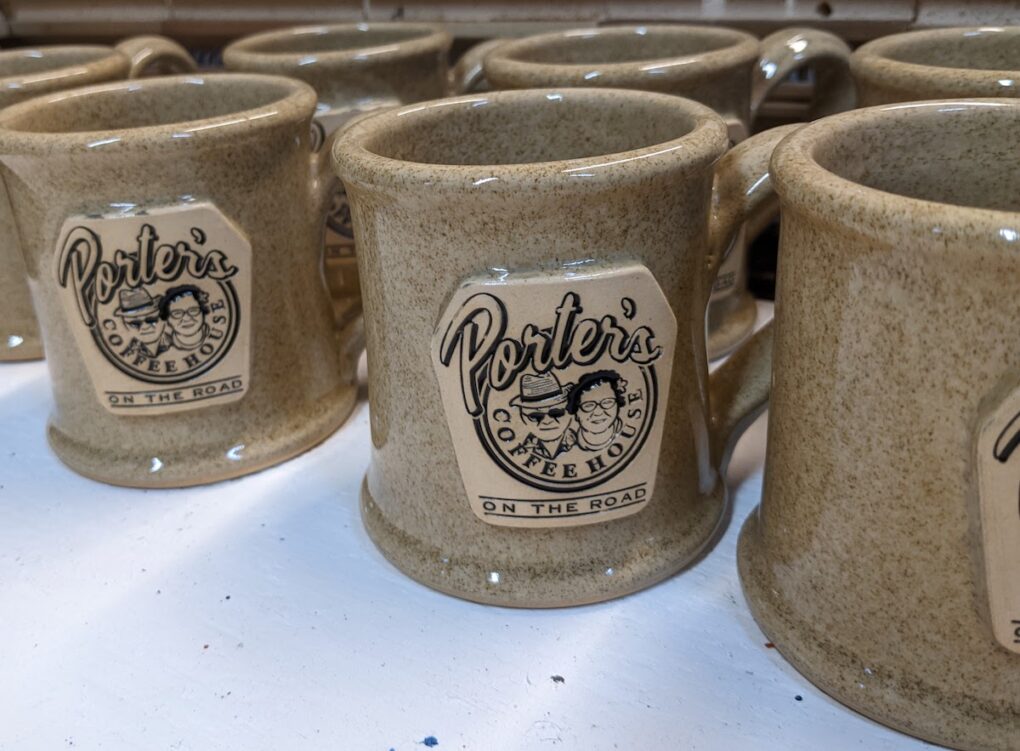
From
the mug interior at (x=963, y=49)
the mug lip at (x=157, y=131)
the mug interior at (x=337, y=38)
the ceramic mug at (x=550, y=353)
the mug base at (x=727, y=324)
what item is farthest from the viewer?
the mug interior at (x=337, y=38)

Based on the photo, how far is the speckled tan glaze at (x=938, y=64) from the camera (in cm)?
55

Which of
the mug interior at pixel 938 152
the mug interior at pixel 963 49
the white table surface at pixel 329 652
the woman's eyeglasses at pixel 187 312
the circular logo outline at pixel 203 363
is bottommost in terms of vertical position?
the white table surface at pixel 329 652

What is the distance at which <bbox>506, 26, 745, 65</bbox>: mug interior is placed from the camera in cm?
83

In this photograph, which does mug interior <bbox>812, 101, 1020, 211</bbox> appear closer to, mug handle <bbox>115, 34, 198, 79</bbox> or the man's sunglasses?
the man's sunglasses

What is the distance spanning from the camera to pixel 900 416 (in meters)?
0.41

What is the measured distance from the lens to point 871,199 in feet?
1.27

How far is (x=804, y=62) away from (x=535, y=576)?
47cm

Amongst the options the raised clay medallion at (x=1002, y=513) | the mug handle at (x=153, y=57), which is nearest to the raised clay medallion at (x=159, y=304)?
the mug handle at (x=153, y=57)

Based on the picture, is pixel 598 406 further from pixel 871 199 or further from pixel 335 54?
pixel 335 54

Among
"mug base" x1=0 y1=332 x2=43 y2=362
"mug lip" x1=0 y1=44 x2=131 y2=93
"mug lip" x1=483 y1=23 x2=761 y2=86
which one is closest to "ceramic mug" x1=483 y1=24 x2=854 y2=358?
"mug lip" x1=483 y1=23 x2=761 y2=86

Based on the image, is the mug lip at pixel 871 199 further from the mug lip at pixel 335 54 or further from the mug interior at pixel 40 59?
the mug interior at pixel 40 59

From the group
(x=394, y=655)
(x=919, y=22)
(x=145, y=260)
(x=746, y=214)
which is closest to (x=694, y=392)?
(x=746, y=214)

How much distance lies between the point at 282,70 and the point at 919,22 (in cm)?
51

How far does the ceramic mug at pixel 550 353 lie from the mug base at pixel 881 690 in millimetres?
75
